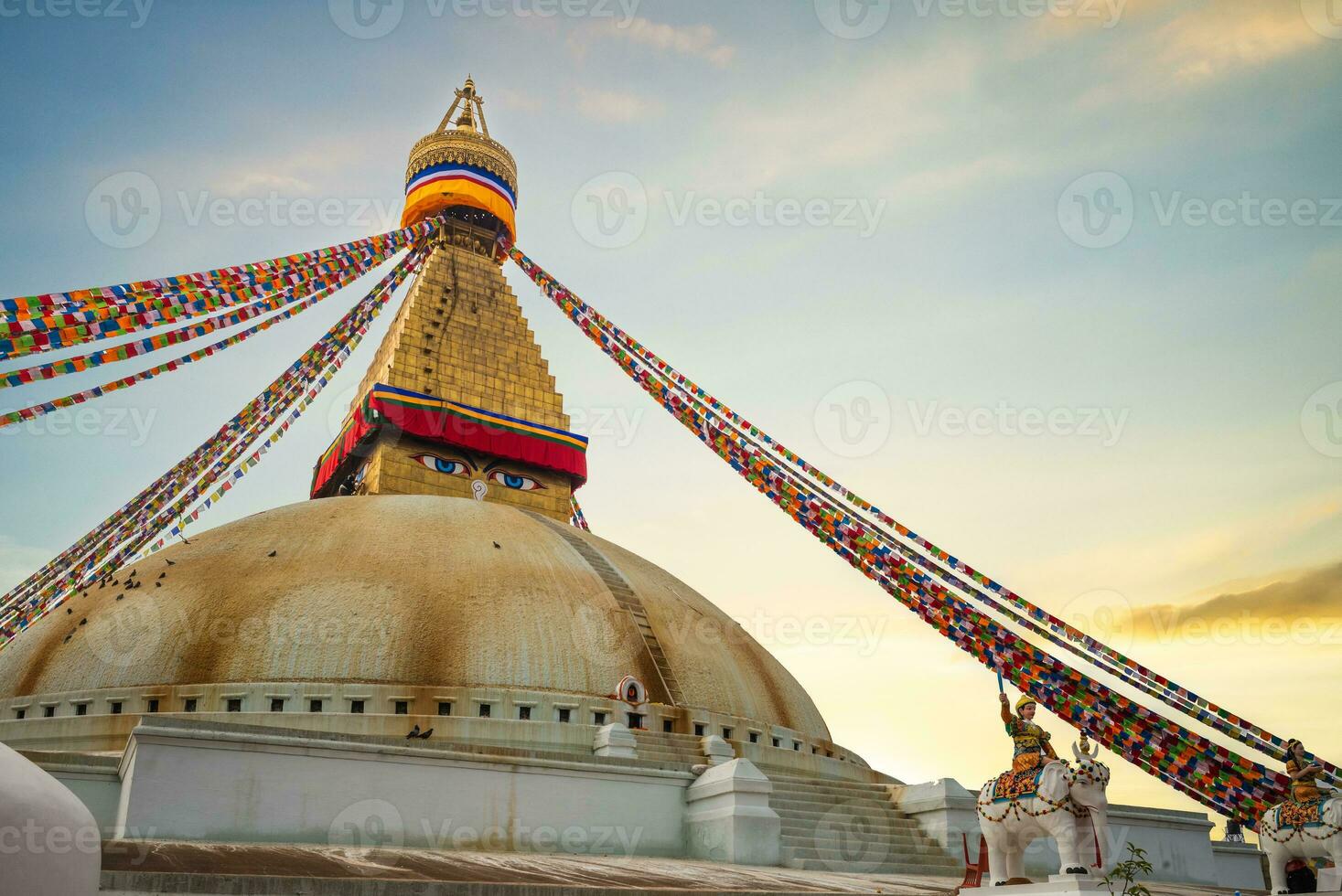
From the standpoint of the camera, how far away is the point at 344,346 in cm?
2000

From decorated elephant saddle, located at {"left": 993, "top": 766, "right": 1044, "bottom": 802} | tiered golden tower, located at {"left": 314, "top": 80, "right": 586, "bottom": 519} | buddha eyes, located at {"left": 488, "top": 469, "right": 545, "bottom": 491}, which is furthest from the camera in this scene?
buddha eyes, located at {"left": 488, "top": 469, "right": 545, "bottom": 491}

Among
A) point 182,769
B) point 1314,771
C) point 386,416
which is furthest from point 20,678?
point 1314,771

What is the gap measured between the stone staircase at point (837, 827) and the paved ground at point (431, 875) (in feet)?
1.96

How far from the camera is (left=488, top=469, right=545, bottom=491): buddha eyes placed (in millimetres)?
19344

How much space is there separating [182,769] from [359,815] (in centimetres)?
173

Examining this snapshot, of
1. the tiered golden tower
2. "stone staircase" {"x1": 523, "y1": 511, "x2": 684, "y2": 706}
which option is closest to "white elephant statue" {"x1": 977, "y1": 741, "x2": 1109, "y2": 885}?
"stone staircase" {"x1": 523, "y1": 511, "x2": 684, "y2": 706}

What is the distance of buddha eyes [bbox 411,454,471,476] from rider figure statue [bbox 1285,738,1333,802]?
13.6 metres

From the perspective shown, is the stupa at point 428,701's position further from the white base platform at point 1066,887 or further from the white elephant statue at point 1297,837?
the white base platform at point 1066,887

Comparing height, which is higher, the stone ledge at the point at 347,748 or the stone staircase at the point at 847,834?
the stone ledge at the point at 347,748

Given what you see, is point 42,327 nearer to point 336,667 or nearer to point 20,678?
point 336,667

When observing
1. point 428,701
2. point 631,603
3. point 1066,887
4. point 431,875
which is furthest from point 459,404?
point 1066,887

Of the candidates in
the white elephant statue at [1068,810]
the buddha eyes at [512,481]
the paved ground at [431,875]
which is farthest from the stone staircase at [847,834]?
the buddha eyes at [512,481]

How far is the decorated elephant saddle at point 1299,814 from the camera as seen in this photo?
9289 millimetres

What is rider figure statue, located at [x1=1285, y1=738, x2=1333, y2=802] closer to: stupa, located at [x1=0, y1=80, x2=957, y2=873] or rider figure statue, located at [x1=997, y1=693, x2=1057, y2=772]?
rider figure statue, located at [x1=997, y1=693, x2=1057, y2=772]
